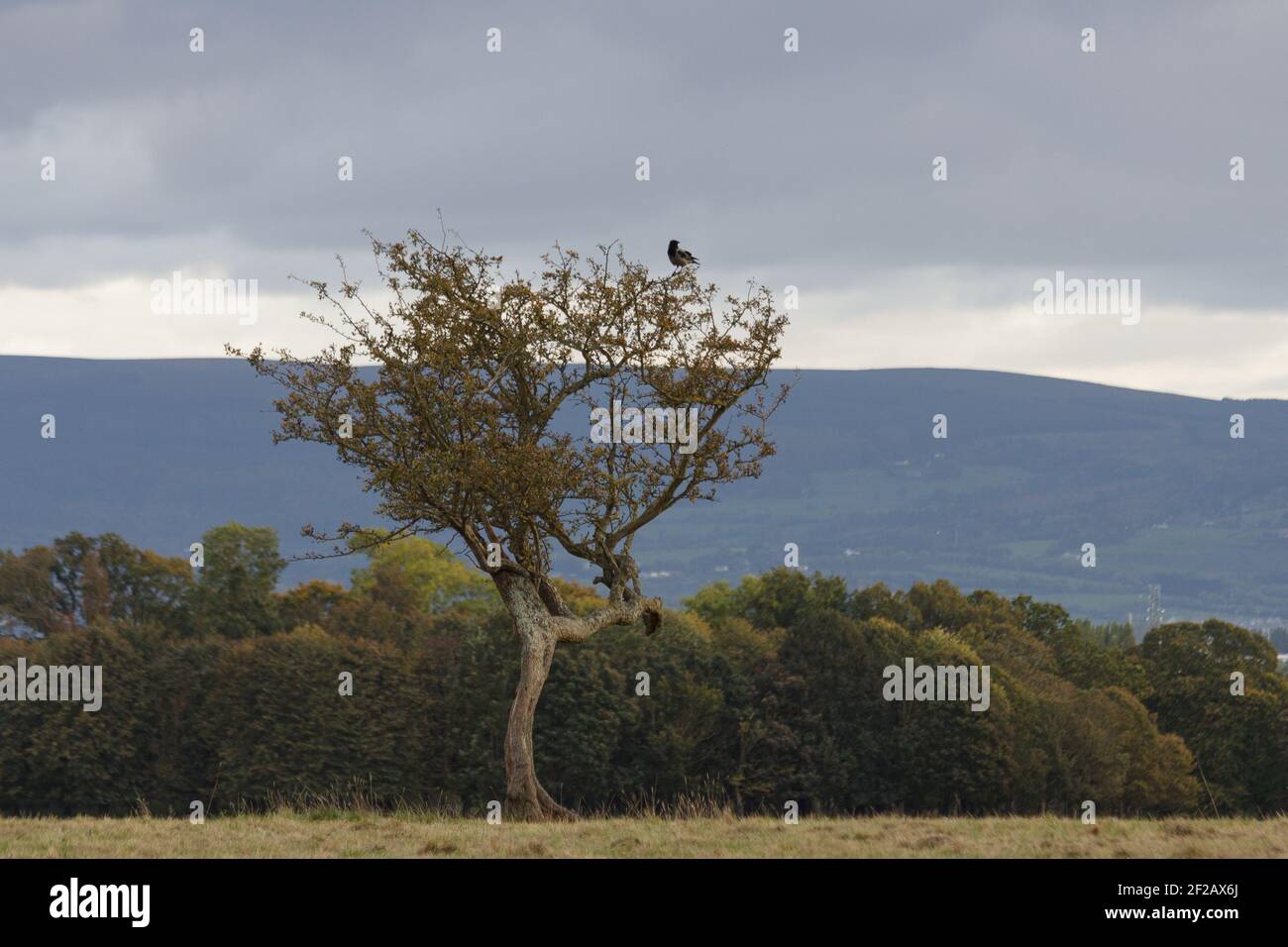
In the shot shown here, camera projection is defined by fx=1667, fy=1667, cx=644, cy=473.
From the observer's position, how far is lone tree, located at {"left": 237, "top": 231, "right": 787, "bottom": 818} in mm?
33125

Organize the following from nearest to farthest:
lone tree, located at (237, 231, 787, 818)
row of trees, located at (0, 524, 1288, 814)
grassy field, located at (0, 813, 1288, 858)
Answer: grassy field, located at (0, 813, 1288, 858), lone tree, located at (237, 231, 787, 818), row of trees, located at (0, 524, 1288, 814)

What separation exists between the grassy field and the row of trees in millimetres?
43703

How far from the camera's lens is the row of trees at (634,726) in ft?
261

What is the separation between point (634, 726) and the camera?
81.4m

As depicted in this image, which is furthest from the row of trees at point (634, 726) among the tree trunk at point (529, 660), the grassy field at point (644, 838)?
the grassy field at point (644, 838)

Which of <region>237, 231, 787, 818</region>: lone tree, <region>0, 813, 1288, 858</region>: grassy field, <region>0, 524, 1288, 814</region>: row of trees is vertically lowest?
<region>0, 524, 1288, 814</region>: row of trees

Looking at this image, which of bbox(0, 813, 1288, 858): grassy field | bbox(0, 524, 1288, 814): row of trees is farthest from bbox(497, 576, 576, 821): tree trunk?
bbox(0, 524, 1288, 814): row of trees

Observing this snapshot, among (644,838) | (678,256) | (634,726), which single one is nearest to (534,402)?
(678,256)

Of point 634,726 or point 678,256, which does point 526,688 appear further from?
point 634,726

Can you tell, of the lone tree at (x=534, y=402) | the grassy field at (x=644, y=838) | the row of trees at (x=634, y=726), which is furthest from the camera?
the row of trees at (x=634, y=726)

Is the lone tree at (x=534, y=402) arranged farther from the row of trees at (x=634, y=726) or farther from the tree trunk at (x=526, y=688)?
the row of trees at (x=634, y=726)

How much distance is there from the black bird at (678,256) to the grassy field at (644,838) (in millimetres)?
11405

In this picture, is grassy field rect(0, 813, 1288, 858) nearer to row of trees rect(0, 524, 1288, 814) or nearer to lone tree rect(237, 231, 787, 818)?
lone tree rect(237, 231, 787, 818)

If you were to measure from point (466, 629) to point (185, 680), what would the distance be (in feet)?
50.4
